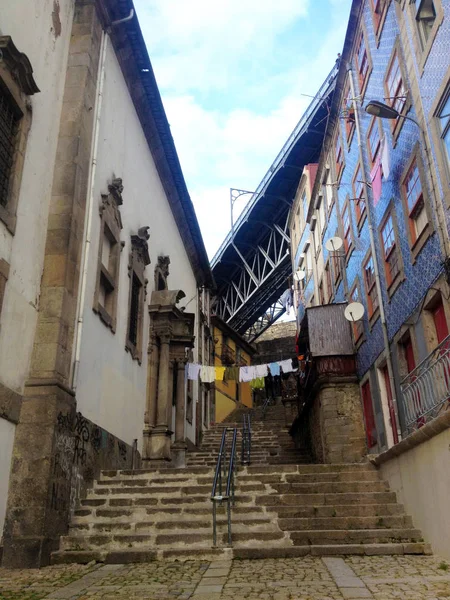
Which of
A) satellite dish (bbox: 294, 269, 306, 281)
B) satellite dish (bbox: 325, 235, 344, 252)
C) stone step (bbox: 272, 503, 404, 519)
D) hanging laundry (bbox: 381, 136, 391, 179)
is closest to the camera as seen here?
stone step (bbox: 272, 503, 404, 519)

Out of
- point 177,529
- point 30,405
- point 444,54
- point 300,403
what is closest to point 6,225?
point 30,405

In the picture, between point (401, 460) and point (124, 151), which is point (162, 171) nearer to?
point (124, 151)

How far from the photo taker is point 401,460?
8.64m

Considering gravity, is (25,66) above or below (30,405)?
above

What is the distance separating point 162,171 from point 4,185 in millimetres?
10223

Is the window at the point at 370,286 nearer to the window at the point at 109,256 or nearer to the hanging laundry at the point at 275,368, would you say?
the hanging laundry at the point at 275,368

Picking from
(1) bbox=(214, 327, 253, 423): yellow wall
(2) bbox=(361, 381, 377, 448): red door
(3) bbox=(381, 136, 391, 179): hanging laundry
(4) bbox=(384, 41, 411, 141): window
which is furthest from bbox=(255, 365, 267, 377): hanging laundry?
(4) bbox=(384, 41, 411, 141): window

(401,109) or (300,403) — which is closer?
(401,109)

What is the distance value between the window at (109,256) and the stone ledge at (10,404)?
123 inches

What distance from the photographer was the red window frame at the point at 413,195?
10.1m

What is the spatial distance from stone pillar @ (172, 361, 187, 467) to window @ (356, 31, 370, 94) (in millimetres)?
9246

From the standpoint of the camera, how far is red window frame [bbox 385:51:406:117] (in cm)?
1112

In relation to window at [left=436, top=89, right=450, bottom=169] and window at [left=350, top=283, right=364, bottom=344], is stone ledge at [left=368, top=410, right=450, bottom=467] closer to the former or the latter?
window at [left=436, top=89, right=450, bottom=169]

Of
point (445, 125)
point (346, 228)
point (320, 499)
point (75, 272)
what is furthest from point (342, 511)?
point (346, 228)
